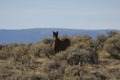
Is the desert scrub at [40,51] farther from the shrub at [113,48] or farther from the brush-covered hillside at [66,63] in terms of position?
the shrub at [113,48]

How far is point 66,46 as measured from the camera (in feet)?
127

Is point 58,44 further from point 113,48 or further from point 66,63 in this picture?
point 66,63

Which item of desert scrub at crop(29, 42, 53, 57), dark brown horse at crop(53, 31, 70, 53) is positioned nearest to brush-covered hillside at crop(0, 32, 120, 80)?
desert scrub at crop(29, 42, 53, 57)

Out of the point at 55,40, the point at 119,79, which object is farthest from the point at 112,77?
the point at 55,40

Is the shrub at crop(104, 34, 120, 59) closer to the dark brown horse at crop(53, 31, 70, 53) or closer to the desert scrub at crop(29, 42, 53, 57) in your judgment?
the dark brown horse at crop(53, 31, 70, 53)

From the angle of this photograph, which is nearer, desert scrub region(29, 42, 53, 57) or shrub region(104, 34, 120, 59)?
shrub region(104, 34, 120, 59)

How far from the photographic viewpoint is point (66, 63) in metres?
28.0

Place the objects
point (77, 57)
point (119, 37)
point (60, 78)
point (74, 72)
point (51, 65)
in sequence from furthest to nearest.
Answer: point (119, 37) → point (77, 57) → point (51, 65) → point (74, 72) → point (60, 78)

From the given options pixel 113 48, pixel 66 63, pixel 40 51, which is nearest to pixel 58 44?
pixel 40 51

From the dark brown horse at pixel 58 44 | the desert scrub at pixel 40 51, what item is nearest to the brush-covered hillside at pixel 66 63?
the desert scrub at pixel 40 51

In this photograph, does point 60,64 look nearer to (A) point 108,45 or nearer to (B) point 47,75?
(B) point 47,75

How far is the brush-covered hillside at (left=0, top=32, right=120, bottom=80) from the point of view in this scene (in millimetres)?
21516

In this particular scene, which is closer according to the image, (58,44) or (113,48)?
(58,44)

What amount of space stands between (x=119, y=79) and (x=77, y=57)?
8.92 m
